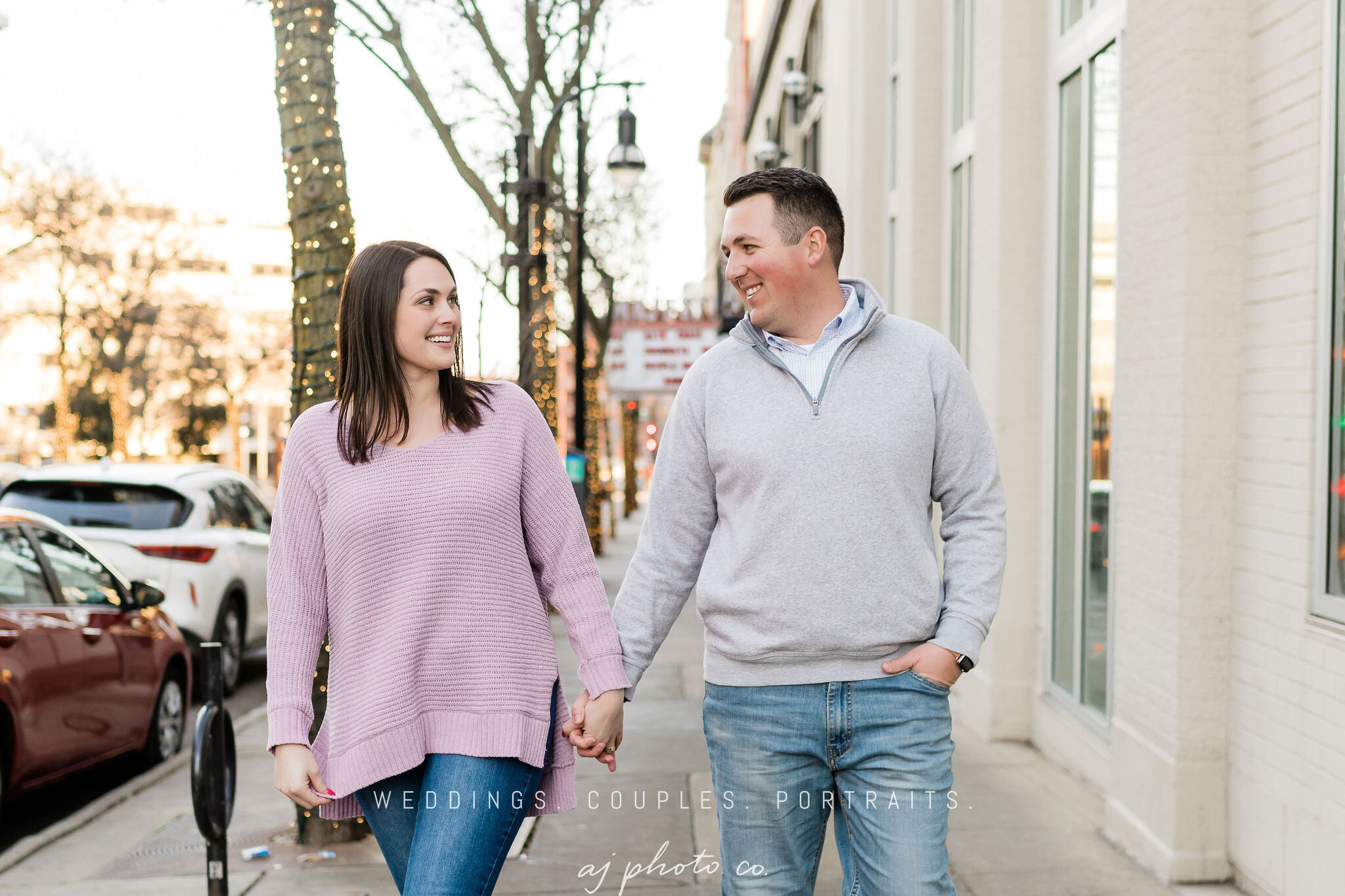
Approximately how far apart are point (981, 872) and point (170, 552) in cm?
706

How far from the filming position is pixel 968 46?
9.33m

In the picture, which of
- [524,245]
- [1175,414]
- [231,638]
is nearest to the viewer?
[1175,414]

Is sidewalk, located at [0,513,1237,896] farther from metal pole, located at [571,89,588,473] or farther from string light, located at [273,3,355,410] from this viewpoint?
metal pole, located at [571,89,588,473]

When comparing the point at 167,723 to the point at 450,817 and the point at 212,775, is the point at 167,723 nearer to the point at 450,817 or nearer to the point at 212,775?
the point at 212,775

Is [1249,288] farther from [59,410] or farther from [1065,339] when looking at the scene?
[59,410]

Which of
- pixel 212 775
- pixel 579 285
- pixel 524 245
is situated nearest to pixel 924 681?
pixel 212 775

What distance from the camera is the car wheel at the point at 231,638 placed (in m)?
10.4

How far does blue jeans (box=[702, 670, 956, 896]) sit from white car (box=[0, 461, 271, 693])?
7.46 m

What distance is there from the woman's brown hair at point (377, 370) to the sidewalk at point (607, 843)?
2.77 metres

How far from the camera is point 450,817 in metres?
2.74

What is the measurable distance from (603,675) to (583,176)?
646 inches

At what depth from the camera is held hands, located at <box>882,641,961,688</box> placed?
2797 millimetres

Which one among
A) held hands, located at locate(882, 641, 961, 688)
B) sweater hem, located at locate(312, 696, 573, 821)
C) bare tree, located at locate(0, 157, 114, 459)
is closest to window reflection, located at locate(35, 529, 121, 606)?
sweater hem, located at locate(312, 696, 573, 821)

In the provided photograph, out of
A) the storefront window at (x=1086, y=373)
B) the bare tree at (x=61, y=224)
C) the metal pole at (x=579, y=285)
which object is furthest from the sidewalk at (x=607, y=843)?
the bare tree at (x=61, y=224)
